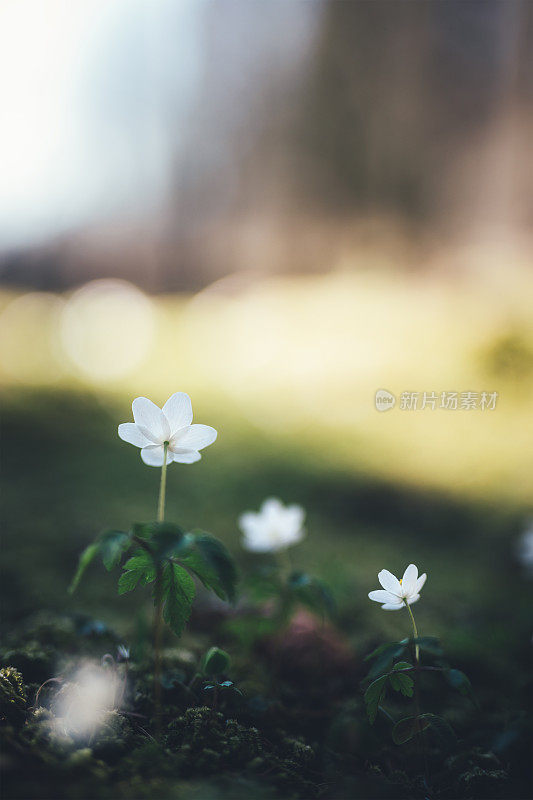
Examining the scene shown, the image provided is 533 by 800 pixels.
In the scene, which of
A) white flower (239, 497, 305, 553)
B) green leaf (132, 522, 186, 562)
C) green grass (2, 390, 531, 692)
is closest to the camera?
green leaf (132, 522, 186, 562)

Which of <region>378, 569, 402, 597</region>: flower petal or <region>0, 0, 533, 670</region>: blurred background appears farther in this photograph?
<region>0, 0, 533, 670</region>: blurred background

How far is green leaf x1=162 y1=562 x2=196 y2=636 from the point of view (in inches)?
16.8

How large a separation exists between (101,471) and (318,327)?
3.29 ft

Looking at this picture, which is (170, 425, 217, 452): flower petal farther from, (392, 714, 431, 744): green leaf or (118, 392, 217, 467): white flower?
(392, 714, 431, 744): green leaf

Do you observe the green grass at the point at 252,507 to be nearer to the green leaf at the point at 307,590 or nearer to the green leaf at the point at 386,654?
the green leaf at the point at 307,590

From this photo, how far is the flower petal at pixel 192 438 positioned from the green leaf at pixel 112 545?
105 millimetres

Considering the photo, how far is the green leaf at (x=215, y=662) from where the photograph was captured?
475mm

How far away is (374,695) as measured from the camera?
0.44 meters

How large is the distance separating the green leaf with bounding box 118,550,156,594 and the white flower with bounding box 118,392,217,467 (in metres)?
0.09

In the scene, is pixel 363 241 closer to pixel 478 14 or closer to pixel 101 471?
pixel 478 14

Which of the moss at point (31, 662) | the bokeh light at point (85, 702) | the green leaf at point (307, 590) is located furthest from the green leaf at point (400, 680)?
the moss at point (31, 662)

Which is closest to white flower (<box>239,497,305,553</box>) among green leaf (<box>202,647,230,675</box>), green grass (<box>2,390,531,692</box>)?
green grass (<box>2,390,531,692</box>)

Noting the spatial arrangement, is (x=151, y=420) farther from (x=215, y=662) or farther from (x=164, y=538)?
(x=215, y=662)

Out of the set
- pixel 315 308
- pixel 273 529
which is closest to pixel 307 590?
pixel 273 529
